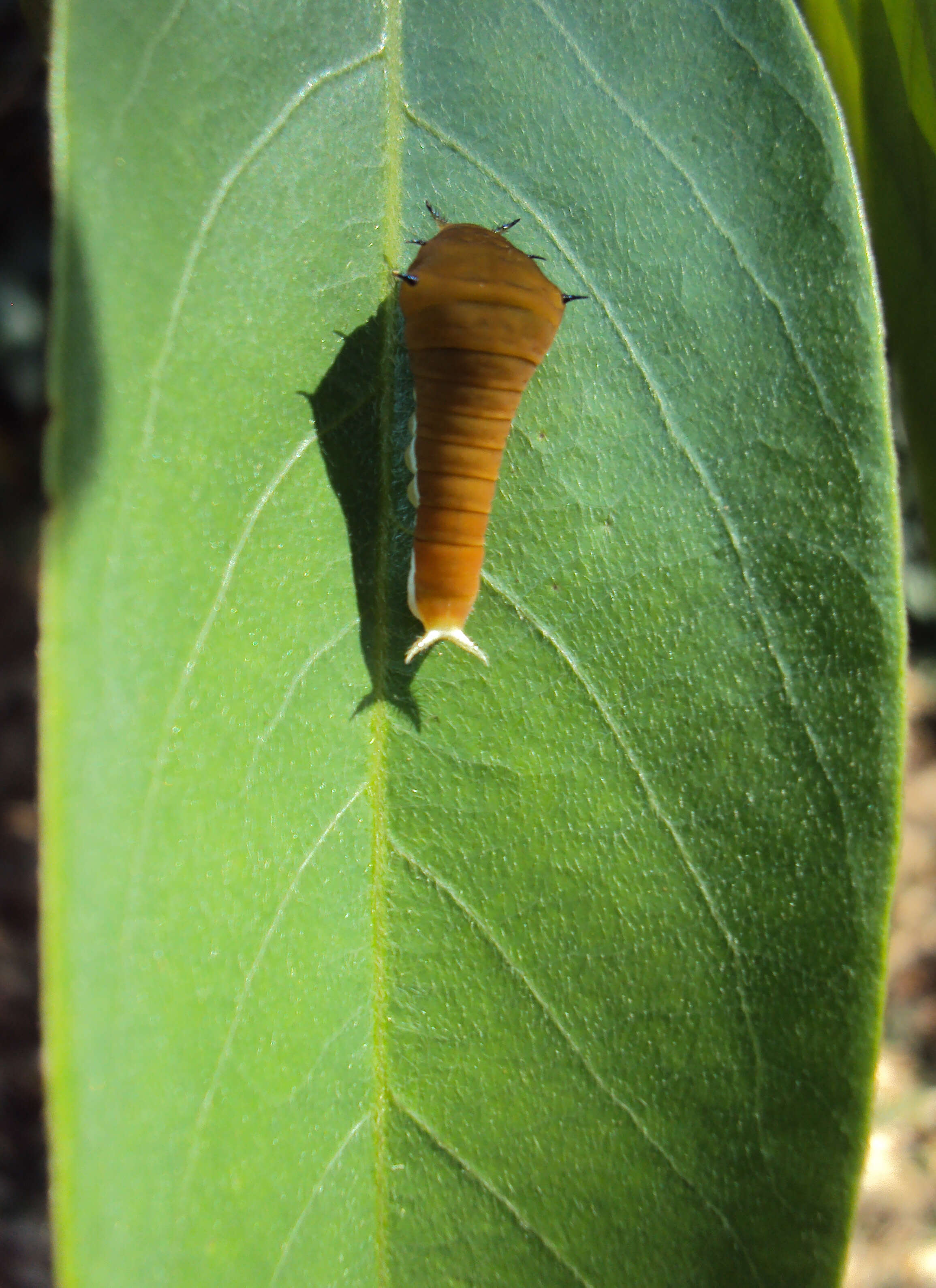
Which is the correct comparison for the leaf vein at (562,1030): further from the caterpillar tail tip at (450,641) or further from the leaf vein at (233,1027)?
the caterpillar tail tip at (450,641)

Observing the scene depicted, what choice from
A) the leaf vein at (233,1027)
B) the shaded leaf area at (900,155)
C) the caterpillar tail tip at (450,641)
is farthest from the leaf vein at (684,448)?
the leaf vein at (233,1027)

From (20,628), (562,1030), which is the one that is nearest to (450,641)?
(562,1030)

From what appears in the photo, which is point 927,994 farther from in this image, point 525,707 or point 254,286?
point 254,286

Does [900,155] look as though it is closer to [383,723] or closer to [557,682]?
[557,682]

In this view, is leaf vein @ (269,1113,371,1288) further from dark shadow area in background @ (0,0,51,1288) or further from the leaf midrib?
dark shadow area in background @ (0,0,51,1288)

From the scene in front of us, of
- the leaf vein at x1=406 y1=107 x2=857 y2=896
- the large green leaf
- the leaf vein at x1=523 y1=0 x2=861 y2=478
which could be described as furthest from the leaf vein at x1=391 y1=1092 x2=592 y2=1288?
the leaf vein at x1=523 y1=0 x2=861 y2=478
